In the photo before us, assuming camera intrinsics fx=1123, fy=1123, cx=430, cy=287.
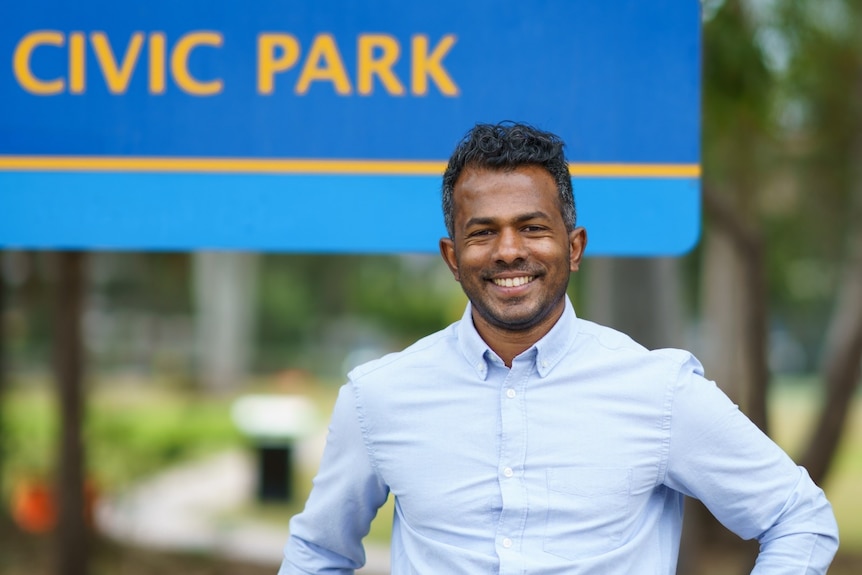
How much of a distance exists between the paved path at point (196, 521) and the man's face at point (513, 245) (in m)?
5.74

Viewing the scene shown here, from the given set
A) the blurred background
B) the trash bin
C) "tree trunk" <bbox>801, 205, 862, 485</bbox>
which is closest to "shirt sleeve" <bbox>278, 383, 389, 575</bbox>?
the blurred background

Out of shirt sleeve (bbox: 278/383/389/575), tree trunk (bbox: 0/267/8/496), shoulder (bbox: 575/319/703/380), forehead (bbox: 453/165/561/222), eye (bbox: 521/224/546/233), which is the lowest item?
tree trunk (bbox: 0/267/8/496)

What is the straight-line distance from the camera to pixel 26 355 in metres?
21.2

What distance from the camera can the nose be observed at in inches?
73.1

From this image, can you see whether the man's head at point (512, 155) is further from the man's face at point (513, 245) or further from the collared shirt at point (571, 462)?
the collared shirt at point (571, 462)

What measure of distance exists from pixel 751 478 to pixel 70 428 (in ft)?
18.9

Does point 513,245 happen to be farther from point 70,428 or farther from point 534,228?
point 70,428

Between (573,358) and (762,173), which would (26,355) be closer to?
(762,173)

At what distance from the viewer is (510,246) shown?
6.11 feet

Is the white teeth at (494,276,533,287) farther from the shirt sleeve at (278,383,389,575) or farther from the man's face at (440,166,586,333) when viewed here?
the shirt sleeve at (278,383,389,575)

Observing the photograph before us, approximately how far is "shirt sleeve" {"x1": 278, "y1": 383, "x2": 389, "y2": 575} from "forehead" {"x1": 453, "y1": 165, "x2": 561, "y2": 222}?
1.35 feet

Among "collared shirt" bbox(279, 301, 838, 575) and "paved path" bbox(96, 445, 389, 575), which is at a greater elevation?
"collared shirt" bbox(279, 301, 838, 575)

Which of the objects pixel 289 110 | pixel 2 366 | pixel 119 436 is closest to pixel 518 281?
pixel 289 110

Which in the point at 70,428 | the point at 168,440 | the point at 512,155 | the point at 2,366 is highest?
the point at 512,155
